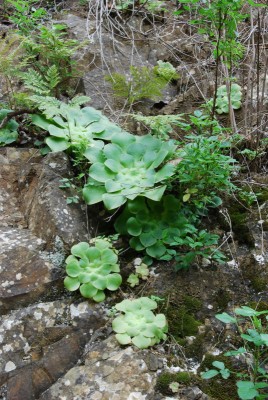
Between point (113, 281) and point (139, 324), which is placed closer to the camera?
point (139, 324)

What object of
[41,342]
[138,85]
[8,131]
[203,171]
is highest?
[138,85]

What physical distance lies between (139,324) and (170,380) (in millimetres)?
332

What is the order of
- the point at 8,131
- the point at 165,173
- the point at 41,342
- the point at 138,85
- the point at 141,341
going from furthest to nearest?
1. the point at 138,85
2. the point at 8,131
3. the point at 165,173
4. the point at 41,342
5. the point at 141,341

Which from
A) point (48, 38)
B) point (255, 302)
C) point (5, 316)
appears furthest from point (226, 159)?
point (48, 38)

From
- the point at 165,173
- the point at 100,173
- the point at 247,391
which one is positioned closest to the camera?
the point at 247,391

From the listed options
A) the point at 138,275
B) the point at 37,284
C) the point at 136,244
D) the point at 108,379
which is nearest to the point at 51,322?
the point at 37,284

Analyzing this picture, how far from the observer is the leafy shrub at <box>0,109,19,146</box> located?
10.9 ft

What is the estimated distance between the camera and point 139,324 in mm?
2189

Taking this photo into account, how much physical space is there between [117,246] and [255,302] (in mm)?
942

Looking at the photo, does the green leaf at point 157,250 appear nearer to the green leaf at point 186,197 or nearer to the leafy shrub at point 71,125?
the green leaf at point 186,197

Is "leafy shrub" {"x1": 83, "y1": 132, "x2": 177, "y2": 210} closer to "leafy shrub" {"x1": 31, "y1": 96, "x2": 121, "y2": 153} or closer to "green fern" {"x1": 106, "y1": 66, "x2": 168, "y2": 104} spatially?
"leafy shrub" {"x1": 31, "y1": 96, "x2": 121, "y2": 153}

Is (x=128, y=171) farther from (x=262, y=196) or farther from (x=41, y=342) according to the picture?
(x=41, y=342)

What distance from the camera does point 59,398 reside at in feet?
6.53

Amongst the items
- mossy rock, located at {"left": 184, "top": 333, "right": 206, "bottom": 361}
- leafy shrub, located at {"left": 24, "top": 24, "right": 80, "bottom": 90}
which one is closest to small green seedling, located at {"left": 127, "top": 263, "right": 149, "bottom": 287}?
mossy rock, located at {"left": 184, "top": 333, "right": 206, "bottom": 361}
